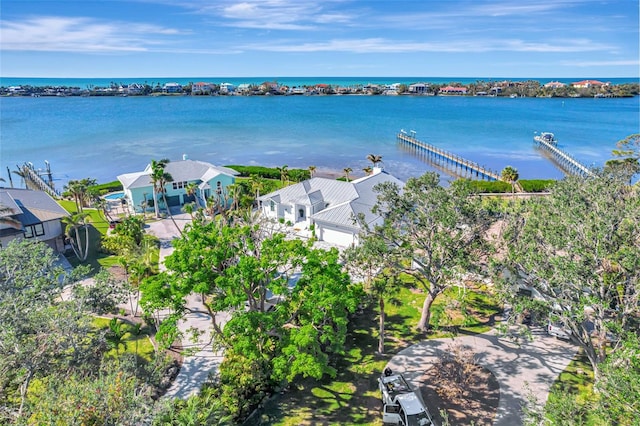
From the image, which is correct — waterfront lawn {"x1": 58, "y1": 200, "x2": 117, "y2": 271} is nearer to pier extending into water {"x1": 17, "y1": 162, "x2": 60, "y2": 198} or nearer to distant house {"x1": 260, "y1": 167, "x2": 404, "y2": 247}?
pier extending into water {"x1": 17, "y1": 162, "x2": 60, "y2": 198}

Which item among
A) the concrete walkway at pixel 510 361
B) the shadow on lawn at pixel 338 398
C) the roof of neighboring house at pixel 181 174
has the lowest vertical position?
the shadow on lawn at pixel 338 398

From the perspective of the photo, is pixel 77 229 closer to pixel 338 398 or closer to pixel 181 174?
pixel 181 174

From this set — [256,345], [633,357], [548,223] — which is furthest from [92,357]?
[548,223]

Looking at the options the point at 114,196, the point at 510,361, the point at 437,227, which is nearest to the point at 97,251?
the point at 114,196

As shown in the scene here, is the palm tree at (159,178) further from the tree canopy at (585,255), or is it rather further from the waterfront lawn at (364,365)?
the tree canopy at (585,255)

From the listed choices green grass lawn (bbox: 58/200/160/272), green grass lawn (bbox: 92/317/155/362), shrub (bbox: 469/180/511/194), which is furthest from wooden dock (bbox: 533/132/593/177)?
green grass lawn (bbox: 58/200/160/272)

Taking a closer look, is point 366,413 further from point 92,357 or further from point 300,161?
point 300,161

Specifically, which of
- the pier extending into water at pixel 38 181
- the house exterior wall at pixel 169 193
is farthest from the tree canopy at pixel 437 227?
the pier extending into water at pixel 38 181
